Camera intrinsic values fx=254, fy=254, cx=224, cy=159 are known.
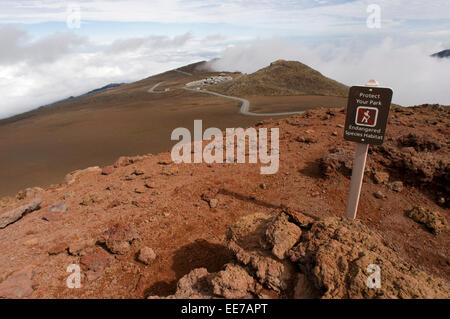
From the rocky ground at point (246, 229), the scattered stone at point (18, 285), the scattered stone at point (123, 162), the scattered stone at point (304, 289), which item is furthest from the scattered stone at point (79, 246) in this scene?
the scattered stone at point (123, 162)

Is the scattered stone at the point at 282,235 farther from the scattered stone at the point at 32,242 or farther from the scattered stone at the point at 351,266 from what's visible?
the scattered stone at the point at 32,242

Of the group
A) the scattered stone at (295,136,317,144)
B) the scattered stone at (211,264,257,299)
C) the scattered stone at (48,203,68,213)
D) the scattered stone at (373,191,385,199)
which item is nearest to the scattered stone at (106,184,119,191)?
the scattered stone at (48,203,68,213)

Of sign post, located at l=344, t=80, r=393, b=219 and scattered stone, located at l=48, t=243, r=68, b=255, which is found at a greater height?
sign post, located at l=344, t=80, r=393, b=219

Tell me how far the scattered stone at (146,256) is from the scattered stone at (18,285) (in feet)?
4.93

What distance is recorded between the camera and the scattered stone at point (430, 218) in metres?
4.60

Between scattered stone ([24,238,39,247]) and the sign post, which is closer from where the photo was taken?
the sign post

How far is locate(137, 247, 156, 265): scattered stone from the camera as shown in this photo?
416 centimetres

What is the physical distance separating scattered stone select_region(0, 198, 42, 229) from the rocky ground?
0.9 inches

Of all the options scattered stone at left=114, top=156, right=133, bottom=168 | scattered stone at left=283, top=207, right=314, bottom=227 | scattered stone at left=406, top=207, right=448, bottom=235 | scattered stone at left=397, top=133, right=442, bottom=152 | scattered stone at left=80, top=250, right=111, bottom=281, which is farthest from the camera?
scattered stone at left=114, top=156, right=133, bottom=168

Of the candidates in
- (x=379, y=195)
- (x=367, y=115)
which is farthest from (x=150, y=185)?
(x=379, y=195)

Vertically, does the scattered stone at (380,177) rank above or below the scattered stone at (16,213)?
above

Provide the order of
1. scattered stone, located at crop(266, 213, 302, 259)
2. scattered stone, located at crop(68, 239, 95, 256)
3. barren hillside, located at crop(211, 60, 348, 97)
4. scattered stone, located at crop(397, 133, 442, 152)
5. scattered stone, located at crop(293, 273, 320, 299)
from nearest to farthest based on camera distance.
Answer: scattered stone, located at crop(293, 273, 320, 299) → scattered stone, located at crop(266, 213, 302, 259) → scattered stone, located at crop(68, 239, 95, 256) → scattered stone, located at crop(397, 133, 442, 152) → barren hillside, located at crop(211, 60, 348, 97)

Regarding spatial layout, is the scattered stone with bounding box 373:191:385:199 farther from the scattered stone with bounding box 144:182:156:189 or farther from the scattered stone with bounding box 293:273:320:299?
the scattered stone with bounding box 144:182:156:189
